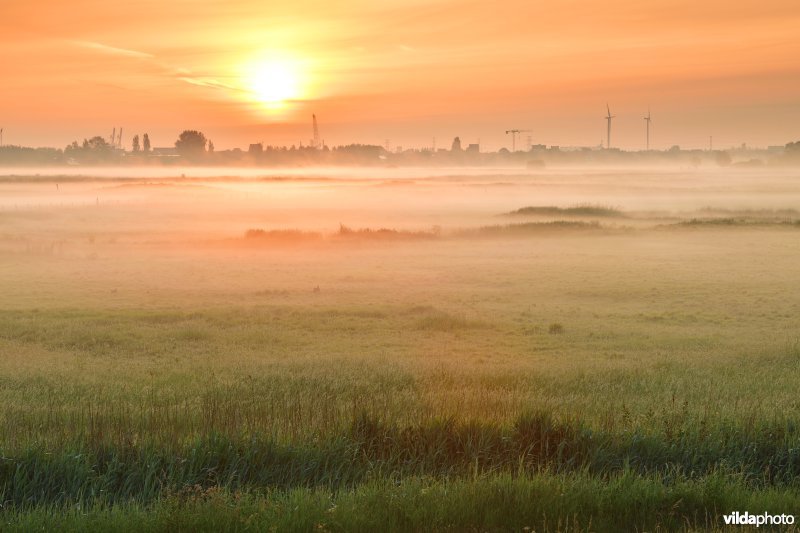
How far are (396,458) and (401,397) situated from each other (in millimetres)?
4144

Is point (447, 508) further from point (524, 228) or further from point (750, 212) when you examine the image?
point (750, 212)

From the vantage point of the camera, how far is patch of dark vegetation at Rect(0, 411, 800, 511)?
10.1 metres

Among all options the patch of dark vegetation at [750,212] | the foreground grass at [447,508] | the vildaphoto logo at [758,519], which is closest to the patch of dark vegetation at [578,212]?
the patch of dark vegetation at [750,212]

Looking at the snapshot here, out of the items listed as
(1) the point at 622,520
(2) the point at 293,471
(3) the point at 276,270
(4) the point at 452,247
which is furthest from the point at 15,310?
(4) the point at 452,247

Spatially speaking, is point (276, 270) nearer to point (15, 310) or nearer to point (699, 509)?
point (15, 310)

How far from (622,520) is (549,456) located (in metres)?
2.17

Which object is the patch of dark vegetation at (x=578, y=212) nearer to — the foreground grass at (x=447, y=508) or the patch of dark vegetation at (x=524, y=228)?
the patch of dark vegetation at (x=524, y=228)

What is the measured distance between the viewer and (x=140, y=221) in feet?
370

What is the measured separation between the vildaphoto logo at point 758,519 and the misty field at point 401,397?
0.26 m

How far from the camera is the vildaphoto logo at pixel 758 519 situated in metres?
8.78

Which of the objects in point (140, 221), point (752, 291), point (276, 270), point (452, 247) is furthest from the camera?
point (140, 221)

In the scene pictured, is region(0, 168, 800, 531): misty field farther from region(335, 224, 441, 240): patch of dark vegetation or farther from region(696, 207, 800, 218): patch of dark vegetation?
region(696, 207, 800, 218): patch of dark vegetation

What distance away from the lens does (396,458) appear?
435 inches

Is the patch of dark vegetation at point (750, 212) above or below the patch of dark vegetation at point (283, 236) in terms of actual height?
below
